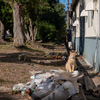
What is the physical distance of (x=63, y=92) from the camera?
428cm

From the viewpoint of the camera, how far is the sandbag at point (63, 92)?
4.14 meters

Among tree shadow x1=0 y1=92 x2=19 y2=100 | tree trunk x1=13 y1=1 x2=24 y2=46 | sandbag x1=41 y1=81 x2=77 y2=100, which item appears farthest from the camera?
tree trunk x1=13 y1=1 x2=24 y2=46

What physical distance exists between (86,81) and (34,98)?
214 cm

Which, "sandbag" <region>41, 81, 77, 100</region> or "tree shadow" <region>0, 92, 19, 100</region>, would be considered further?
"tree shadow" <region>0, 92, 19, 100</region>

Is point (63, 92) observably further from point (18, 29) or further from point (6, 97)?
point (18, 29)

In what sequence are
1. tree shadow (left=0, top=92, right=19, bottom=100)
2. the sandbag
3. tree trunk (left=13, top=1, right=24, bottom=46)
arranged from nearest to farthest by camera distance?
the sandbag < tree shadow (left=0, top=92, right=19, bottom=100) < tree trunk (left=13, top=1, right=24, bottom=46)

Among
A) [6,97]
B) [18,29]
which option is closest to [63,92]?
[6,97]

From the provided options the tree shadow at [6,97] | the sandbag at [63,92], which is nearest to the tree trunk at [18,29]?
the tree shadow at [6,97]

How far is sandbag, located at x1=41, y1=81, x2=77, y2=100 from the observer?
4137 millimetres

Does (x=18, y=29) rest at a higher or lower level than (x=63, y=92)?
higher

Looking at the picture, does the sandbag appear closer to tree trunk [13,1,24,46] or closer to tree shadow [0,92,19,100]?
tree shadow [0,92,19,100]

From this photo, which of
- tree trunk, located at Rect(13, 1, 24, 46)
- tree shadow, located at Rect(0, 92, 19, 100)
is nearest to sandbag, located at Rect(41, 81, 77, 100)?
tree shadow, located at Rect(0, 92, 19, 100)

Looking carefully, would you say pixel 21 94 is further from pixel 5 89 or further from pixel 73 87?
pixel 73 87

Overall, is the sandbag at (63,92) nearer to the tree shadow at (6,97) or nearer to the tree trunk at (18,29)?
the tree shadow at (6,97)
